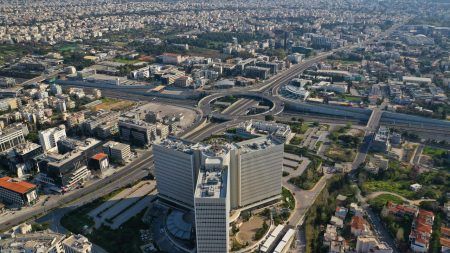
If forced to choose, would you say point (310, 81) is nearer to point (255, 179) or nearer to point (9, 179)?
point (255, 179)

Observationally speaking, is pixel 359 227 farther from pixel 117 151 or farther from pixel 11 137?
pixel 11 137

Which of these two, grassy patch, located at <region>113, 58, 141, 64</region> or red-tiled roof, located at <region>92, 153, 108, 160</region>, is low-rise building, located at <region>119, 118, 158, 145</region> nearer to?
red-tiled roof, located at <region>92, 153, 108, 160</region>

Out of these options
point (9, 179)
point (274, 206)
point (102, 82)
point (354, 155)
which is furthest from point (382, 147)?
point (102, 82)

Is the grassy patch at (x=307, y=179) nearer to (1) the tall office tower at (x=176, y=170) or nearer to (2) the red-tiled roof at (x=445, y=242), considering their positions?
(1) the tall office tower at (x=176, y=170)

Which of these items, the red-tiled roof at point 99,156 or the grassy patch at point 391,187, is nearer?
the grassy patch at point 391,187

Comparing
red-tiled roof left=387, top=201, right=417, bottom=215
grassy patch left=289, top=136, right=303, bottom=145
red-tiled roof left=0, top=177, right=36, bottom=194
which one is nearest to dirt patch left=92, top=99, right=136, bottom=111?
red-tiled roof left=0, top=177, right=36, bottom=194

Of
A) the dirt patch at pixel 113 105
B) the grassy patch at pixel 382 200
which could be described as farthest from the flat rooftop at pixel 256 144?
the dirt patch at pixel 113 105

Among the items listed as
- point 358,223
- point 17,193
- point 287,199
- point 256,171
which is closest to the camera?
point 358,223

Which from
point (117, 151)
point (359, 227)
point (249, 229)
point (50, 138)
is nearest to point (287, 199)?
point (249, 229)
